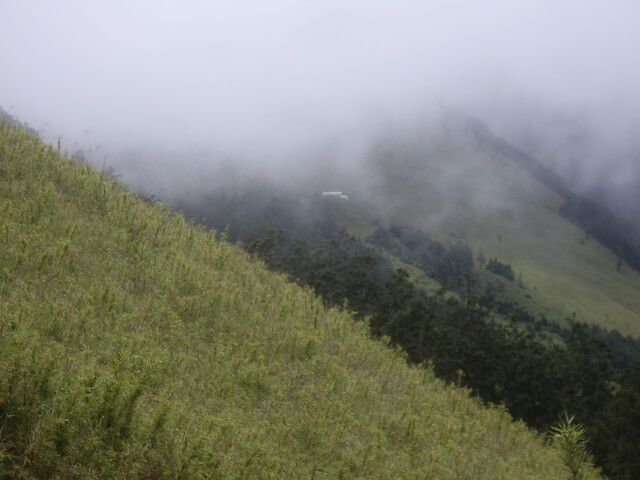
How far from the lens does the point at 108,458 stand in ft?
13.1

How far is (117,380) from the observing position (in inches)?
172

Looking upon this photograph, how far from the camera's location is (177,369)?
19.8 ft

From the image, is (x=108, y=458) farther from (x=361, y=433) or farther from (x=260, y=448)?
(x=361, y=433)

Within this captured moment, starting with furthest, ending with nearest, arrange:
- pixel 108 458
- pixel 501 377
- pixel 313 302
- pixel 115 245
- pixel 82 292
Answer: pixel 501 377, pixel 313 302, pixel 115 245, pixel 82 292, pixel 108 458

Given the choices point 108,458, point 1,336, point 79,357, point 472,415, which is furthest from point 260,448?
point 472,415

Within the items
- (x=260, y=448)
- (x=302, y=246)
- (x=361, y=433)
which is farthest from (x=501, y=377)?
(x=260, y=448)

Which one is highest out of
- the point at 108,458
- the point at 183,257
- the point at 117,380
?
the point at 183,257

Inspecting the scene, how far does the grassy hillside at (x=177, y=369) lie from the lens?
4.15m

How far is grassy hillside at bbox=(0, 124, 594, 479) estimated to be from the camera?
415 cm

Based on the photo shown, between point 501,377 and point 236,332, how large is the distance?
106 feet

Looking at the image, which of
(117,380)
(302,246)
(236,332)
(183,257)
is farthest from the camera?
(302,246)

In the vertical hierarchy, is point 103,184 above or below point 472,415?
above

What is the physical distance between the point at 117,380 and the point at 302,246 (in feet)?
161

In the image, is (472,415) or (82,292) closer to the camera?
(82,292)
